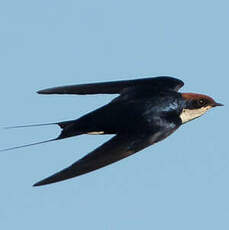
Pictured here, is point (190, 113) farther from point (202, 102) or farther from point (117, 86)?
point (117, 86)

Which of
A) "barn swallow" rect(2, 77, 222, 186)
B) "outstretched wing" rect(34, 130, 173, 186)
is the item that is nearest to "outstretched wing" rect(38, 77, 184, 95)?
"barn swallow" rect(2, 77, 222, 186)

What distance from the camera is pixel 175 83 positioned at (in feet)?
29.9

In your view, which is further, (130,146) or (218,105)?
(218,105)

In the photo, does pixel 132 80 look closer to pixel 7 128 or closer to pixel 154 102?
pixel 154 102

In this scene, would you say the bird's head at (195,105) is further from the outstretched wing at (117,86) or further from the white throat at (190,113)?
the outstretched wing at (117,86)

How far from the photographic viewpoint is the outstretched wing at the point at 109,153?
22.9ft

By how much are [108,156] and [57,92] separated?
76.9 inches

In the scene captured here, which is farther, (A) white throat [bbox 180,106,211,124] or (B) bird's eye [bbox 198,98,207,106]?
(B) bird's eye [bbox 198,98,207,106]

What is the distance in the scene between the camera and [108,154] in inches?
294

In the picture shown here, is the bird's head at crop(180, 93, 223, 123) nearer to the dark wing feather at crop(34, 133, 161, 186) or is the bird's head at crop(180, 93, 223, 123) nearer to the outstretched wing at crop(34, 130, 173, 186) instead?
the outstretched wing at crop(34, 130, 173, 186)

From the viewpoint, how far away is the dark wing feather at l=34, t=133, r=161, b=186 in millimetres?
6983

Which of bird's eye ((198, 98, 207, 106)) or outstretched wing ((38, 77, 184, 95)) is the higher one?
outstretched wing ((38, 77, 184, 95))

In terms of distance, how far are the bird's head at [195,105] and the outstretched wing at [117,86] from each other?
0.78 ft

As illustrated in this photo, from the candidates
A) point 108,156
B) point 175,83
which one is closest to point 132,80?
point 175,83
